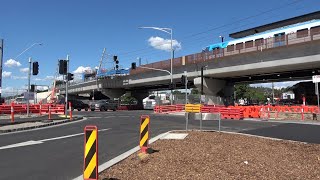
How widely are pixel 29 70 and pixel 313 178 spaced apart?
31856mm

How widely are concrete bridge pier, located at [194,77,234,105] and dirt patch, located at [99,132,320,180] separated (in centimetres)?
3895

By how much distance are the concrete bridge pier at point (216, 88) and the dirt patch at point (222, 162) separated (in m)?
39.0

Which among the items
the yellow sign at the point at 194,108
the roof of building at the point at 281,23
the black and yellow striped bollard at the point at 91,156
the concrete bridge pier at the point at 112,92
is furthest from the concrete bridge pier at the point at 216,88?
the black and yellow striped bollard at the point at 91,156

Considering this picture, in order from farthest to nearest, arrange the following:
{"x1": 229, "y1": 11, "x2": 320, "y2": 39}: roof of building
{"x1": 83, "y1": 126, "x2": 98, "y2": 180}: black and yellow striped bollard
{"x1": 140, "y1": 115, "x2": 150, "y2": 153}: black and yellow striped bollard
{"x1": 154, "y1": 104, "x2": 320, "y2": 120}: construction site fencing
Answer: {"x1": 229, "y1": 11, "x2": 320, "y2": 39}: roof of building < {"x1": 154, "y1": 104, "x2": 320, "y2": 120}: construction site fencing < {"x1": 140, "y1": 115, "x2": 150, "y2": 153}: black and yellow striped bollard < {"x1": 83, "y1": 126, "x2": 98, "y2": 180}: black and yellow striped bollard

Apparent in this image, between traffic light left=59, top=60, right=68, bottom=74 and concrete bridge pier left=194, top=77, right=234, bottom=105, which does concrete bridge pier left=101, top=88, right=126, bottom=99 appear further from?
traffic light left=59, top=60, right=68, bottom=74

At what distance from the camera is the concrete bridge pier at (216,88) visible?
5175cm

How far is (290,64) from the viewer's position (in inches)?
1495

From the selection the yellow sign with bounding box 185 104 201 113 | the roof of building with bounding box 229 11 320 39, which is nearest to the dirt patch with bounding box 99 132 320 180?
the yellow sign with bounding box 185 104 201 113

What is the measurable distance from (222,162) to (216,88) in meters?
45.5

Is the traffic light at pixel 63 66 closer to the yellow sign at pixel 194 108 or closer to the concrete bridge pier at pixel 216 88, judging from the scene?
the yellow sign at pixel 194 108

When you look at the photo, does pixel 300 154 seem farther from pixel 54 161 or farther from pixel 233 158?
pixel 54 161

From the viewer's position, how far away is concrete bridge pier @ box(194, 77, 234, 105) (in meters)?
51.8

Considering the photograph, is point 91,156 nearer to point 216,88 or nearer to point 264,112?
point 264,112

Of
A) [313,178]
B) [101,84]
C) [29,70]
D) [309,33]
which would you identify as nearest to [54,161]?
[313,178]
